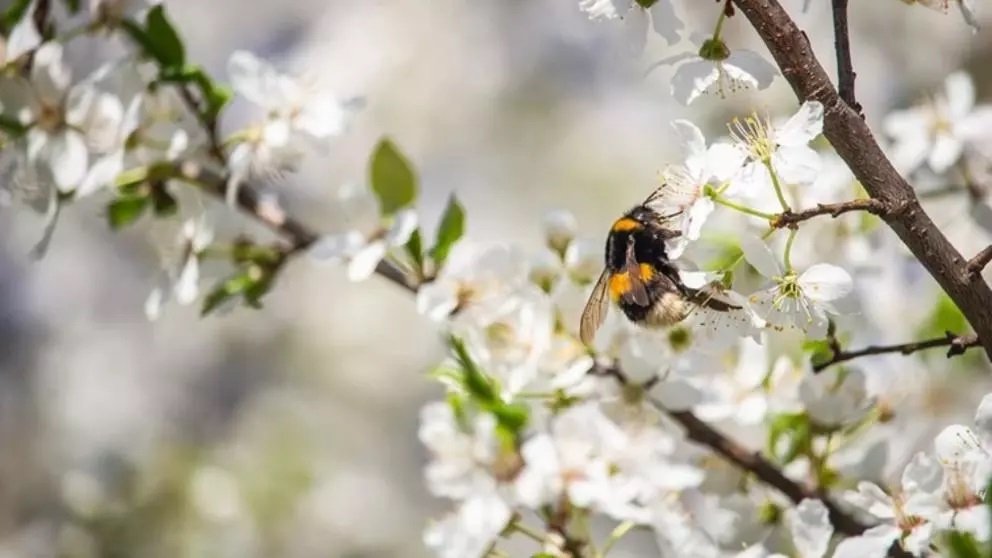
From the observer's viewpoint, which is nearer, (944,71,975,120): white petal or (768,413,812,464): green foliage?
(768,413,812,464): green foliage

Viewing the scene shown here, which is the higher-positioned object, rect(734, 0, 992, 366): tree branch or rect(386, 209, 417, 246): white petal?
rect(734, 0, 992, 366): tree branch

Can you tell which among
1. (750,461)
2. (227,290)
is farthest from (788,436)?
(227,290)

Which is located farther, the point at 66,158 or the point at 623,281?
the point at 66,158

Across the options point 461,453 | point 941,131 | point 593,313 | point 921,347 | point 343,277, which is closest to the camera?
point 921,347

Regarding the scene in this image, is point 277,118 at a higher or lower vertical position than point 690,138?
lower

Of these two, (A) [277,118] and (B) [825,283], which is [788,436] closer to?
(B) [825,283]

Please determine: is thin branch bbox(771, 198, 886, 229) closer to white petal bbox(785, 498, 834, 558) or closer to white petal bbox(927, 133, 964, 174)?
white petal bbox(785, 498, 834, 558)

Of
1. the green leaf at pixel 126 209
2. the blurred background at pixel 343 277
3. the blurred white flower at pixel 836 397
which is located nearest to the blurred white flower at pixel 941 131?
the blurred white flower at pixel 836 397

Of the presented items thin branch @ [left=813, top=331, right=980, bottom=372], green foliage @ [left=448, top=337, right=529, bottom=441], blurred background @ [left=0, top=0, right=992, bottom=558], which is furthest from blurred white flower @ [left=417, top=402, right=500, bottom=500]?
blurred background @ [left=0, top=0, right=992, bottom=558]
